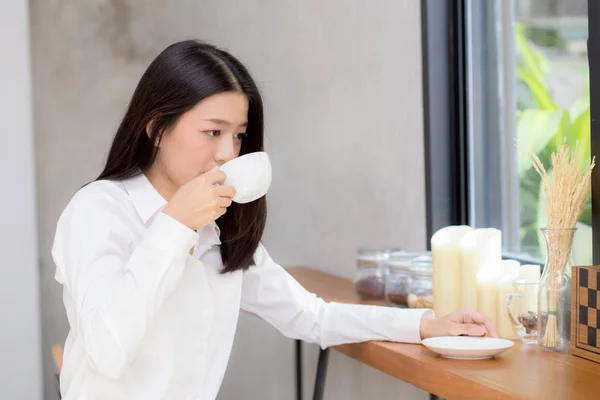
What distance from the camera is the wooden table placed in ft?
3.92

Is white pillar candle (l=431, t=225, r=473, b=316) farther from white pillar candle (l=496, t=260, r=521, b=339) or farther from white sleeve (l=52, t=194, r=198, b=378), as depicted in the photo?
white sleeve (l=52, t=194, r=198, b=378)

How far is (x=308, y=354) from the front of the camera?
113 inches

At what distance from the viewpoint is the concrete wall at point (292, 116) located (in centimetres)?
235

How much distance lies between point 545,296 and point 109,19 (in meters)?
2.94

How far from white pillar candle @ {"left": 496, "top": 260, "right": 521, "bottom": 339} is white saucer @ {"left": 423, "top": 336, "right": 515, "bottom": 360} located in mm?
150

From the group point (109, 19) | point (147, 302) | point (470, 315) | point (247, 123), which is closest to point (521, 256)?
point (470, 315)

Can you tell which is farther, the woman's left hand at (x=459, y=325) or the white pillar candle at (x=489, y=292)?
the white pillar candle at (x=489, y=292)

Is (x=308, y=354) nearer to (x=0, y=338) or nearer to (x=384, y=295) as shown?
(x=384, y=295)

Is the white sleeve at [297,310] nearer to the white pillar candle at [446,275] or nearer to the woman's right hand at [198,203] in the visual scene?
the white pillar candle at [446,275]

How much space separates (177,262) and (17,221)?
7.70ft

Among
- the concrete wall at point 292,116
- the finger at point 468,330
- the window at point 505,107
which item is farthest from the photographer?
the concrete wall at point 292,116

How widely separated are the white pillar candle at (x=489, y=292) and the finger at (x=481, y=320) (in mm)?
104

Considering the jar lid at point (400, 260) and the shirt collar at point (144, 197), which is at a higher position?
the shirt collar at point (144, 197)

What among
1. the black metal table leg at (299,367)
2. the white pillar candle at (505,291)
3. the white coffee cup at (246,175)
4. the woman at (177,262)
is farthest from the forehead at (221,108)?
the black metal table leg at (299,367)
